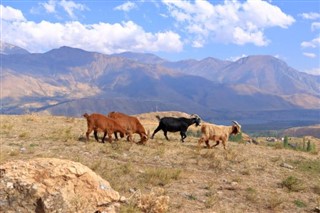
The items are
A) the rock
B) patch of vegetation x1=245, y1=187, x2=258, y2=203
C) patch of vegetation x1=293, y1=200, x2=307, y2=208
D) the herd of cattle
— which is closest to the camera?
the rock

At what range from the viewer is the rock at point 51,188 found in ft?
26.6

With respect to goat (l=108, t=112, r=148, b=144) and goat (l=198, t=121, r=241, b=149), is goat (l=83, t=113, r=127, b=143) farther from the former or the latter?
goat (l=198, t=121, r=241, b=149)

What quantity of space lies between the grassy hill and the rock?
3.59ft

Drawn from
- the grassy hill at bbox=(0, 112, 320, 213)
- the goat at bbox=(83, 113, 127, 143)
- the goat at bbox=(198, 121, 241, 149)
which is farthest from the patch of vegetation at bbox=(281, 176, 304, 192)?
the goat at bbox=(83, 113, 127, 143)

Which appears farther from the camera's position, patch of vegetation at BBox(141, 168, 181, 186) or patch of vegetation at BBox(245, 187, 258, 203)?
patch of vegetation at BBox(141, 168, 181, 186)

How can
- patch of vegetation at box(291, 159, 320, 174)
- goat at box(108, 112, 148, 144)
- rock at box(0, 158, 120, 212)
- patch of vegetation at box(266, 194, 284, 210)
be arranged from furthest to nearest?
goat at box(108, 112, 148, 144)
patch of vegetation at box(291, 159, 320, 174)
patch of vegetation at box(266, 194, 284, 210)
rock at box(0, 158, 120, 212)

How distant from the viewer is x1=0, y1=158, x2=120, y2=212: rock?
8.09m

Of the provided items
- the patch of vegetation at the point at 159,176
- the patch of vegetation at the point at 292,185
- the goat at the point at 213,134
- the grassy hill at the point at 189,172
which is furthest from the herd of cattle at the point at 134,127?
the patch of vegetation at the point at 292,185

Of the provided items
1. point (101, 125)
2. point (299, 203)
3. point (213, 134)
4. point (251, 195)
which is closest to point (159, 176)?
point (251, 195)

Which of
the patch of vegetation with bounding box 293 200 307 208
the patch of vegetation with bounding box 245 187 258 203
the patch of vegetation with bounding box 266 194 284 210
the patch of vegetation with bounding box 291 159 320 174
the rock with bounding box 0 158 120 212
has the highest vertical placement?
the rock with bounding box 0 158 120 212

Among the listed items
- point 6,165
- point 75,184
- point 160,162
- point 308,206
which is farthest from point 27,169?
point 308,206

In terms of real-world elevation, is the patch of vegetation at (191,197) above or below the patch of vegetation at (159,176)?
below

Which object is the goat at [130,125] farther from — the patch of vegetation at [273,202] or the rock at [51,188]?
the rock at [51,188]

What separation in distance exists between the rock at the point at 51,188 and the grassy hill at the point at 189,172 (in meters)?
1.10
